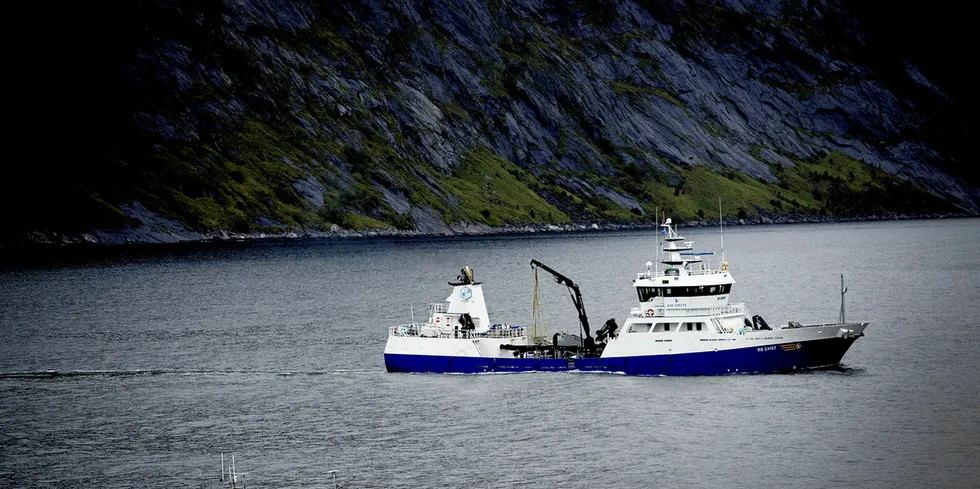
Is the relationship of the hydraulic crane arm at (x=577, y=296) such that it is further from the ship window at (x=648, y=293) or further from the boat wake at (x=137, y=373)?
the boat wake at (x=137, y=373)

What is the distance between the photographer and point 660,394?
79938 millimetres

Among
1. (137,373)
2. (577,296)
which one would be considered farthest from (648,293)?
(137,373)

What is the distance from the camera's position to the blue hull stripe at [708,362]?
83875mm

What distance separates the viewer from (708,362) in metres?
84.1

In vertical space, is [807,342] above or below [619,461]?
above

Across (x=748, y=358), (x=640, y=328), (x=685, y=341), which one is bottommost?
(x=748, y=358)

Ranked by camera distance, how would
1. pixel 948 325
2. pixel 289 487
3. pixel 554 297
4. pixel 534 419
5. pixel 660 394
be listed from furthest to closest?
pixel 554 297, pixel 948 325, pixel 660 394, pixel 534 419, pixel 289 487

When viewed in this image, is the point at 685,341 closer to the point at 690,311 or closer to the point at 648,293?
the point at 690,311

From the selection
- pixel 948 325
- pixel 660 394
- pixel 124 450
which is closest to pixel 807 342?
pixel 660 394

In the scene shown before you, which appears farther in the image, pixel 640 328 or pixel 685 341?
pixel 640 328

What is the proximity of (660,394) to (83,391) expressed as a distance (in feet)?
153

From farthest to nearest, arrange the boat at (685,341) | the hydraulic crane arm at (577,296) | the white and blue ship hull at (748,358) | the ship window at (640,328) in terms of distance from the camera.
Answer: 1. the hydraulic crane arm at (577,296)
2. the ship window at (640,328)
3. the boat at (685,341)
4. the white and blue ship hull at (748,358)

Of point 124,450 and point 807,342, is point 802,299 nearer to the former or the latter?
point 807,342

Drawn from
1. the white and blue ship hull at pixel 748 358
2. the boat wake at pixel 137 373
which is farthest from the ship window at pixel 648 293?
the boat wake at pixel 137 373
